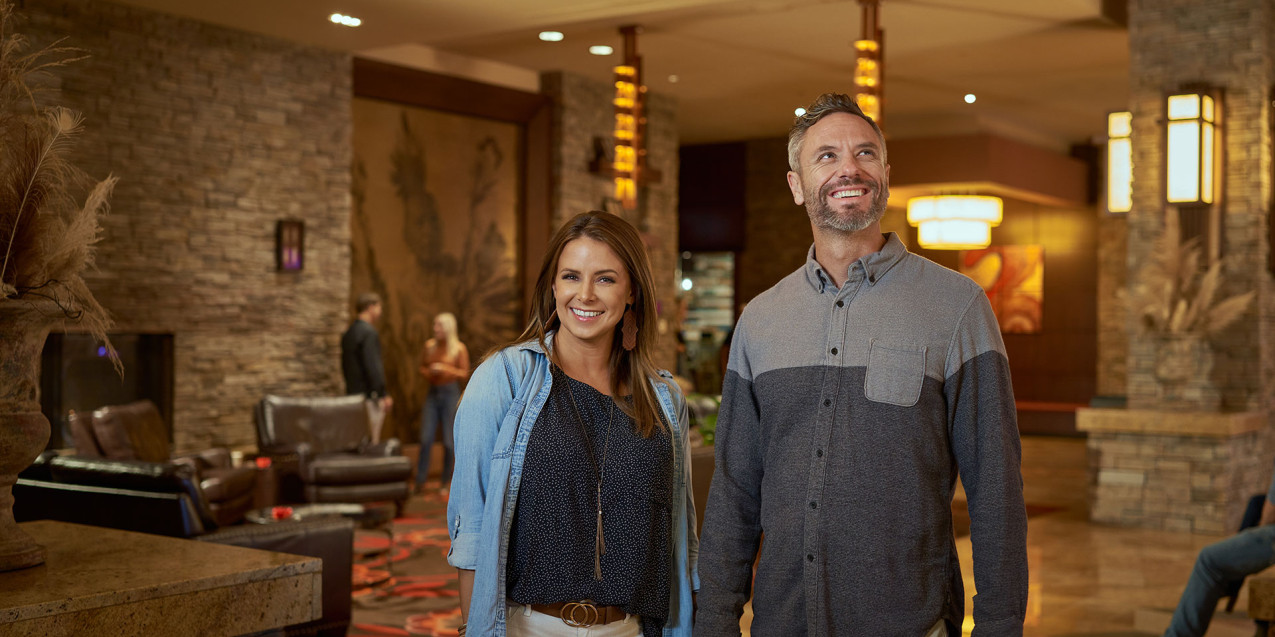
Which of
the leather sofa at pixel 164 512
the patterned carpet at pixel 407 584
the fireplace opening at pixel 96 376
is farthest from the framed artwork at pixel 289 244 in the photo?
the leather sofa at pixel 164 512

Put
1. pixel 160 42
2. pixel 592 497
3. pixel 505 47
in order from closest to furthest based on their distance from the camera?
pixel 592 497, pixel 160 42, pixel 505 47

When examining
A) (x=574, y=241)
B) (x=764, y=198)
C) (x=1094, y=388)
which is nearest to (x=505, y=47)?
(x=764, y=198)

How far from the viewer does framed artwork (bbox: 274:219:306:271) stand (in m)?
8.63

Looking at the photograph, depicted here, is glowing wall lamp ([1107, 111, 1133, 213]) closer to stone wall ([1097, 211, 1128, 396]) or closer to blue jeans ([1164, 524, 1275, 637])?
blue jeans ([1164, 524, 1275, 637])

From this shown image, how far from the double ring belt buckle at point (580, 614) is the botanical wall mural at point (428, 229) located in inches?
315

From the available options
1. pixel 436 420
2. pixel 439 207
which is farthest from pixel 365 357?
pixel 439 207

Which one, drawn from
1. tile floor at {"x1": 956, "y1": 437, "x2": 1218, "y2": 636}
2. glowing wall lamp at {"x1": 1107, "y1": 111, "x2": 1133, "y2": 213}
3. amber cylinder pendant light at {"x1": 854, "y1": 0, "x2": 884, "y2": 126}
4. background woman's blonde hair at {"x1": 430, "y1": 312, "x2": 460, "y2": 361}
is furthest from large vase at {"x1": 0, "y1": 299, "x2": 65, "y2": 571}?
glowing wall lamp at {"x1": 1107, "y1": 111, "x2": 1133, "y2": 213}

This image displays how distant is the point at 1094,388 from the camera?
15.1 meters

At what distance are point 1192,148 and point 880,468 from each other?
6666 mm

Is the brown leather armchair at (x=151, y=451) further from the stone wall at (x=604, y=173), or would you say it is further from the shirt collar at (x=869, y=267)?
the shirt collar at (x=869, y=267)

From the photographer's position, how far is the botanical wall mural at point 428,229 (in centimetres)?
980

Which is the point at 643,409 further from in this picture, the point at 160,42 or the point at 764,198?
the point at 764,198

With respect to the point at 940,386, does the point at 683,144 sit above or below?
above

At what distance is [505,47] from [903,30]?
3.35m
